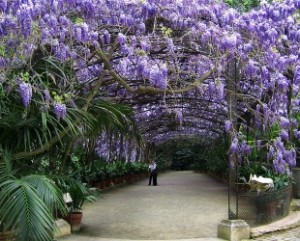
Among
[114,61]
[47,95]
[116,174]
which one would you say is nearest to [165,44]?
[114,61]

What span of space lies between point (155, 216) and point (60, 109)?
4.91 m

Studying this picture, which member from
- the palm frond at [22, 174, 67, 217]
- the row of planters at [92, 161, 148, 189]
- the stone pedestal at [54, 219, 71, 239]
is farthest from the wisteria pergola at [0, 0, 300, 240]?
the row of planters at [92, 161, 148, 189]

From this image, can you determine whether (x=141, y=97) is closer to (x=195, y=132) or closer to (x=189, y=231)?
(x=189, y=231)

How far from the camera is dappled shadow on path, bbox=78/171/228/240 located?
846 cm

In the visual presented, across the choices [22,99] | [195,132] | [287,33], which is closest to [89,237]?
[22,99]

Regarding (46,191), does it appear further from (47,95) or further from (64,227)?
(64,227)

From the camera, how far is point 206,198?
45.2ft

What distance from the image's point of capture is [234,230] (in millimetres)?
7773

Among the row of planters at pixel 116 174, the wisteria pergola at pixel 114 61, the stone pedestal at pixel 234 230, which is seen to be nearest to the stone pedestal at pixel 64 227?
the wisteria pergola at pixel 114 61

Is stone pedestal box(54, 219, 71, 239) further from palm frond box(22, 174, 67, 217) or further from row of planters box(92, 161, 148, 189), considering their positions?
row of planters box(92, 161, 148, 189)

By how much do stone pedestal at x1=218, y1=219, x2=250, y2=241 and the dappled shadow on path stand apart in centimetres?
34

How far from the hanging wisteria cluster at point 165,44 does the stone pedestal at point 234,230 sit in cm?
148

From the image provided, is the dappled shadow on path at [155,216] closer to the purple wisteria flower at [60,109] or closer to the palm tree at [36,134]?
the palm tree at [36,134]

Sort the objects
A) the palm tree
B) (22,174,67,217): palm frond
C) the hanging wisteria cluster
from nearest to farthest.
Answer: the palm tree
(22,174,67,217): palm frond
the hanging wisteria cluster
